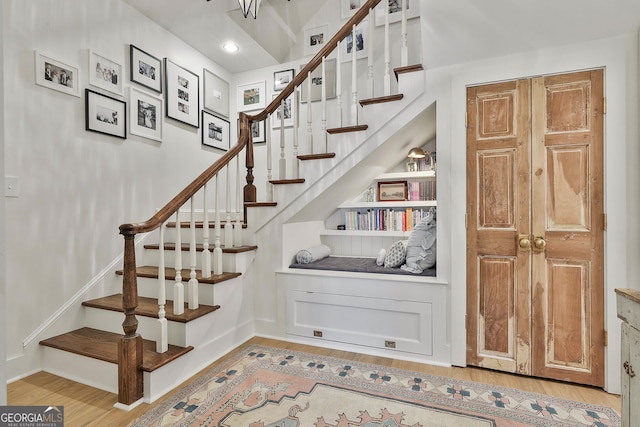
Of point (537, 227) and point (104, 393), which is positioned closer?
point (104, 393)

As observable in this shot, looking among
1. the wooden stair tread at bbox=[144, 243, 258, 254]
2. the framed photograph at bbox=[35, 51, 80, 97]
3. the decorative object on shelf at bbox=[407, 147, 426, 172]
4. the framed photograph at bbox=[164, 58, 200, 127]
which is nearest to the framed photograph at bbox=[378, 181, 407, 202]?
the decorative object on shelf at bbox=[407, 147, 426, 172]

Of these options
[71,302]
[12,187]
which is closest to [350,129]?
[12,187]

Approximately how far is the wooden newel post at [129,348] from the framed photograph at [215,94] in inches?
97.6

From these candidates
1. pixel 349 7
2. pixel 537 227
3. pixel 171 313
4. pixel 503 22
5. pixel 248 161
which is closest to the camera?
pixel 503 22

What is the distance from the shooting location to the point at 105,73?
271 centimetres

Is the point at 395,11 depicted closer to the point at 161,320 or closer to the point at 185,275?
the point at 185,275

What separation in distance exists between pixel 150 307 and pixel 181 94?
2.20 m

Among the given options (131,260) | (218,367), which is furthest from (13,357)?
(218,367)

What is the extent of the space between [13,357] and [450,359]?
2873mm

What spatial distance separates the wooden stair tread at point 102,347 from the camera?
1.97 m

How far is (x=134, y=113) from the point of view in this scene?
295 cm

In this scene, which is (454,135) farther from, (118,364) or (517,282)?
(118,364)

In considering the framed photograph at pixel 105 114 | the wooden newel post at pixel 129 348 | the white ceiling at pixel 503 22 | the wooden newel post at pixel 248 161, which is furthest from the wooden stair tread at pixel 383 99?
the framed photograph at pixel 105 114

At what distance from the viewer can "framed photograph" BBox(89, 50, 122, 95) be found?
2609mm
